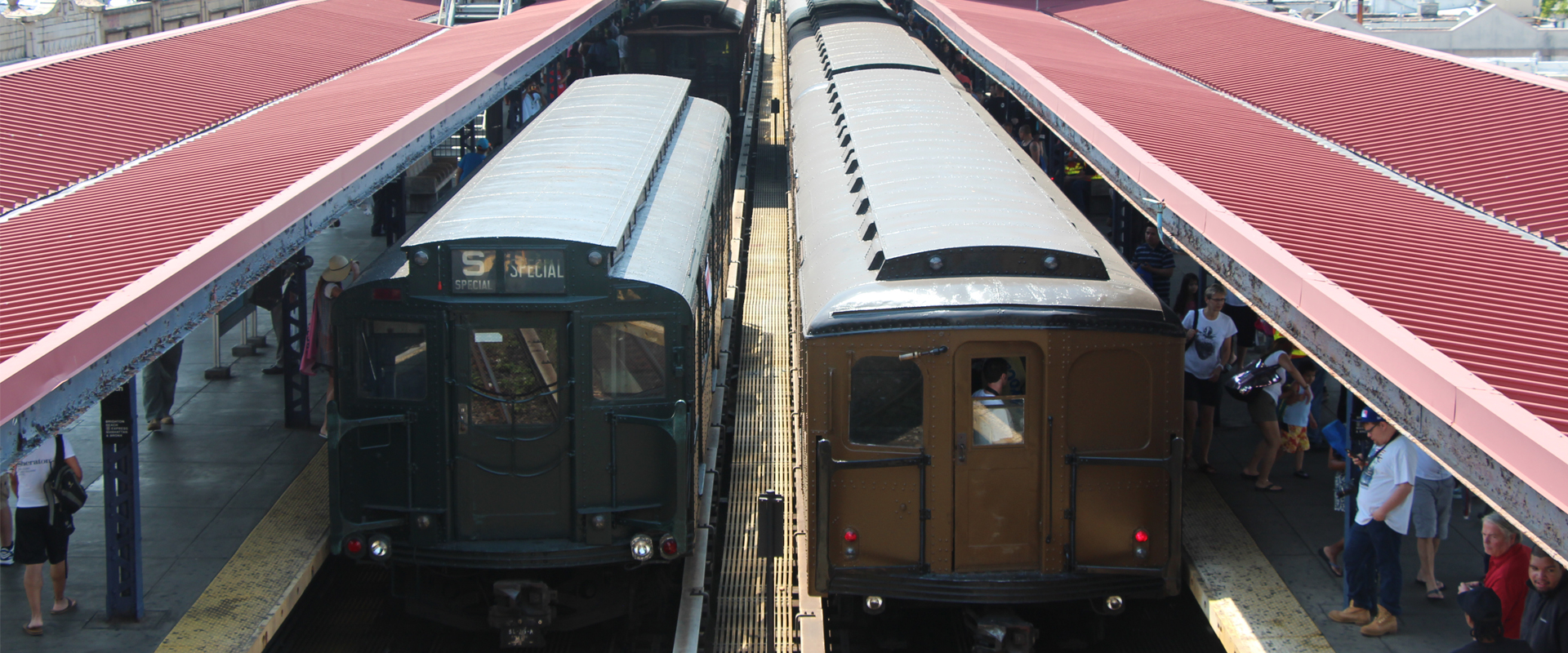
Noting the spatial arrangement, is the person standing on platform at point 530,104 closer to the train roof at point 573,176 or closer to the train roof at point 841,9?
the train roof at point 841,9

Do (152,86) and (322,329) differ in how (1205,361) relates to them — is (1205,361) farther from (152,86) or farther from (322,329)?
(152,86)

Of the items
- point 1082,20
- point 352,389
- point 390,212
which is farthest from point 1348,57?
point 352,389

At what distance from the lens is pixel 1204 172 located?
31.0ft

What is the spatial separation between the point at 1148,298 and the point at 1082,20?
59.6 feet

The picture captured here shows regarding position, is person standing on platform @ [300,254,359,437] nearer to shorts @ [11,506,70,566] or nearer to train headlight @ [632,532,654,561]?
shorts @ [11,506,70,566]

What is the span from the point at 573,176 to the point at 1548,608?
661 cm

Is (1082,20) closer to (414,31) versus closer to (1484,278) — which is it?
(414,31)

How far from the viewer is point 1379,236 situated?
796cm

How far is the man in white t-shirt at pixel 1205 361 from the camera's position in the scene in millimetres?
9766

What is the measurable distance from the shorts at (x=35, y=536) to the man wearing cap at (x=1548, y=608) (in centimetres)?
811

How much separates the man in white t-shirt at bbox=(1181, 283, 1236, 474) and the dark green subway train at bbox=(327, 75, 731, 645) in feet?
13.1

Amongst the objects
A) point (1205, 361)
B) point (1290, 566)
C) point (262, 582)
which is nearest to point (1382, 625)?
point (1290, 566)

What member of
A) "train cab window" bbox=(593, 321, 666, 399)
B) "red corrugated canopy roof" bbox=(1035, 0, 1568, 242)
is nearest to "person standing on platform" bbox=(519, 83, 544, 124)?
"red corrugated canopy roof" bbox=(1035, 0, 1568, 242)

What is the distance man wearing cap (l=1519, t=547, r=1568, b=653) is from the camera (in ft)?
→ 20.1
